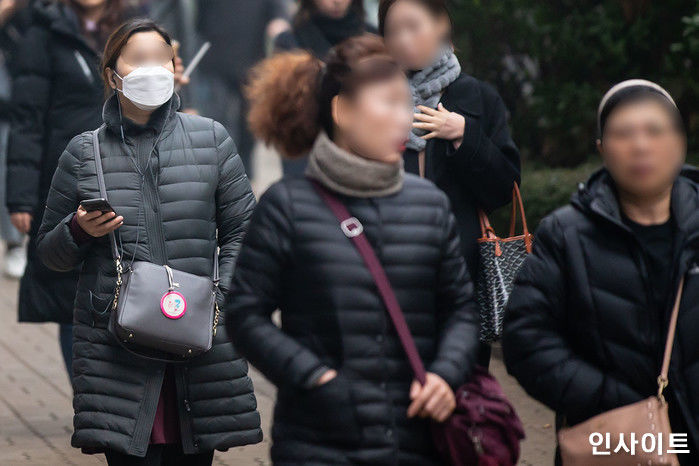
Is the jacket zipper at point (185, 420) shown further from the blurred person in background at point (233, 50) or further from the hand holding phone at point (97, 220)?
the blurred person in background at point (233, 50)

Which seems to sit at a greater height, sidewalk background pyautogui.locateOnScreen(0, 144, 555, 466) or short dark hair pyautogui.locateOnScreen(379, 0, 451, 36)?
short dark hair pyautogui.locateOnScreen(379, 0, 451, 36)

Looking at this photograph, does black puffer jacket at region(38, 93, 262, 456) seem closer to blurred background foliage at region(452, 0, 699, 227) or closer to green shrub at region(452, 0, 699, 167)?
blurred background foliage at region(452, 0, 699, 227)

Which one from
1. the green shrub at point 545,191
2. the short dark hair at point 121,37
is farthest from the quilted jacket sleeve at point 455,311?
the green shrub at point 545,191

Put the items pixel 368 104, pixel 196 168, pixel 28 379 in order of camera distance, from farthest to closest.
Answer: pixel 28 379 < pixel 196 168 < pixel 368 104

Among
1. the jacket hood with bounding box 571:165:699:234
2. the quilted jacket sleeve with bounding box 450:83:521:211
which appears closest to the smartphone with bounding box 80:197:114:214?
the quilted jacket sleeve with bounding box 450:83:521:211

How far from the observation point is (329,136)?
3883 mm

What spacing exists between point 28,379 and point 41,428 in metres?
1.19

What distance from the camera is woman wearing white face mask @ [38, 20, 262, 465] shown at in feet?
16.6

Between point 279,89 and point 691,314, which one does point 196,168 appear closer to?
point 279,89

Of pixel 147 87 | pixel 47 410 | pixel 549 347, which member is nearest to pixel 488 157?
pixel 147 87

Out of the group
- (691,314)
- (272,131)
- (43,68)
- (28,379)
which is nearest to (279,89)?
(272,131)

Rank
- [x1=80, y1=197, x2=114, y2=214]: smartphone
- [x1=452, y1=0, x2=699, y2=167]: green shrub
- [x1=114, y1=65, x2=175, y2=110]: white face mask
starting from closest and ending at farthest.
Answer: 1. [x1=80, y1=197, x2=114, y2=214]: smartphone
2. [x1=114, y1=65, x2=175, y2=110]: white face mask
3. [x1=452, y1=0, x2=699, y2=167]: green shrub

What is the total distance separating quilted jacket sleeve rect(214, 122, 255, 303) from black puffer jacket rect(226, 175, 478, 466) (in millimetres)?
1398

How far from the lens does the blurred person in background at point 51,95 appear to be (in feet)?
23.0
